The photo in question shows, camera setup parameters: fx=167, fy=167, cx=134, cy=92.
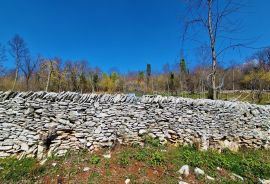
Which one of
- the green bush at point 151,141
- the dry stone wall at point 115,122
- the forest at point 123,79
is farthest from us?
the forest at point 123,79

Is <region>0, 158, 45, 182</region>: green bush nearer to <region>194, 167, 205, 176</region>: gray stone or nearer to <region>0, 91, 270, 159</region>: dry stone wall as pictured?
<region>0, 91, 270, 159</region>: dry stone wall

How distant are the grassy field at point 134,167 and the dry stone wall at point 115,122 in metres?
0.41

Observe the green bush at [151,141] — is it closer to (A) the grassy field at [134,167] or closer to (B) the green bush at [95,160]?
(A) the grassy field at [134,167]

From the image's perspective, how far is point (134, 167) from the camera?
4.48m

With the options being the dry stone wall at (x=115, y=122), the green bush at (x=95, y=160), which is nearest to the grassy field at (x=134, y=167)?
the green bush at (x=95, y=160)

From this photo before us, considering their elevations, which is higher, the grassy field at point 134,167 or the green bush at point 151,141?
the green bush at point 151,141

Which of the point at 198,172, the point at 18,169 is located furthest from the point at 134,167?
the point at 18,169

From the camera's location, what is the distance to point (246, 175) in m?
4.63

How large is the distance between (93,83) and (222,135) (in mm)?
31417

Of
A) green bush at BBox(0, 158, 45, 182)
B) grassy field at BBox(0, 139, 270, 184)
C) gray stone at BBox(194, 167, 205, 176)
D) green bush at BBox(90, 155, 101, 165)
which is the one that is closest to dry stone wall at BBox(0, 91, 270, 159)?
green bush at BBox(0, 158, 45, 182)

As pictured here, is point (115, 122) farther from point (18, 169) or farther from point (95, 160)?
point (18, 169)

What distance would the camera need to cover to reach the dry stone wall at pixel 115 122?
16.4 ft

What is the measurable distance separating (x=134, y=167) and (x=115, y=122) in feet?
Result: 5.65

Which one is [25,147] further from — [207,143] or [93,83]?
[93,83]
